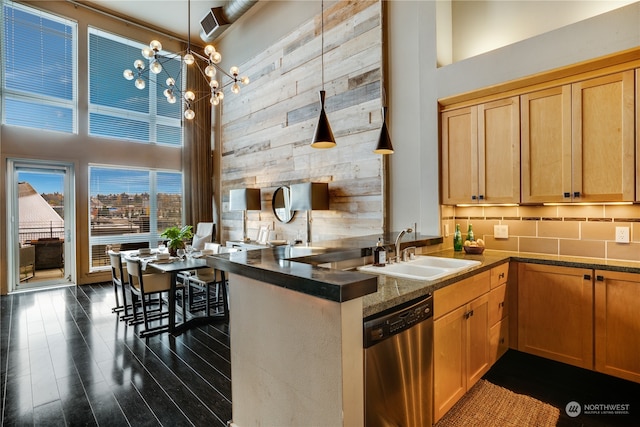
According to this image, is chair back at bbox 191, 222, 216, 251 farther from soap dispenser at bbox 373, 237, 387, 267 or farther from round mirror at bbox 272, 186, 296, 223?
soap dispenser at bbox 373, 237, 387, 267

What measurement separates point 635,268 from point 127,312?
5101mm

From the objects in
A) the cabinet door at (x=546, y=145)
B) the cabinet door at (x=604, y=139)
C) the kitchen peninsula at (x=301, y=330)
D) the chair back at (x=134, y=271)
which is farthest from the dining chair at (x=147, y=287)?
the cabinet door at (x=604, y=139)

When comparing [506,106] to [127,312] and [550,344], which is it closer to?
[550,344]

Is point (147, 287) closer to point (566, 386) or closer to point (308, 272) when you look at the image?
point (308, 272)

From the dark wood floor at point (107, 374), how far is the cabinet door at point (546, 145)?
2.95m

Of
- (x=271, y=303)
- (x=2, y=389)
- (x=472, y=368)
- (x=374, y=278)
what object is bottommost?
(x=2, y=389)

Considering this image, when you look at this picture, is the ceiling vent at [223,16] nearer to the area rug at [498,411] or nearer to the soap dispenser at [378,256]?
the soap dispenser at [378,256]

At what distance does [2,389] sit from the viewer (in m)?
2.43

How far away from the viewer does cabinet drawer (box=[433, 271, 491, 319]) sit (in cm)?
184

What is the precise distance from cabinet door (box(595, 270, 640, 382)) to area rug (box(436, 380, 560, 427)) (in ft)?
1.88

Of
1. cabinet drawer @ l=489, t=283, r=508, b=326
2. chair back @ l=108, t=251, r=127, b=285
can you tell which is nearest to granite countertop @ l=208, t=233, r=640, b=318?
cabinet drawer @ l=489, t=283, r=508, b=326

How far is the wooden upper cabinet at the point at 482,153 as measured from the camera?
2805mm

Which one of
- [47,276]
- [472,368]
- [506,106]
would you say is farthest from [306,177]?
[47,276]

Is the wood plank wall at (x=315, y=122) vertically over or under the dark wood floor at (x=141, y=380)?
over
